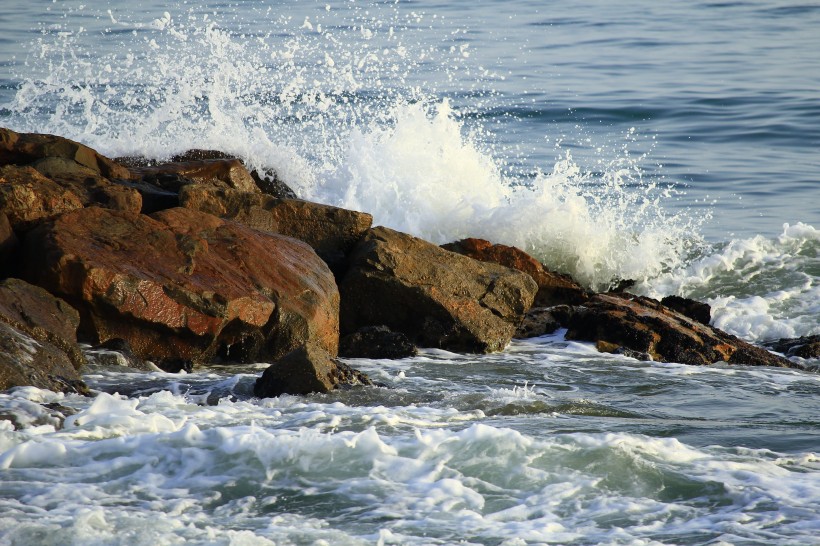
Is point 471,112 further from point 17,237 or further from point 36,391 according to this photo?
point 36,391

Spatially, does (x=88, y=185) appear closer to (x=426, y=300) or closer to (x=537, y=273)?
(x=426, y=300)

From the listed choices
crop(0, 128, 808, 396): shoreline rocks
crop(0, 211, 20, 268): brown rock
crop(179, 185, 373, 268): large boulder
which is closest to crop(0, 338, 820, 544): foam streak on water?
crop(0, 128, 808, 396): shoreline rocks

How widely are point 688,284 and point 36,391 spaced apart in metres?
7.09

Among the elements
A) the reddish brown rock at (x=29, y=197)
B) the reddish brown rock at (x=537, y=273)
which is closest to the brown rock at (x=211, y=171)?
the reddish brown rock at (x=29, y=197)

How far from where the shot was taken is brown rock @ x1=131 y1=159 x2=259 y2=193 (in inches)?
333

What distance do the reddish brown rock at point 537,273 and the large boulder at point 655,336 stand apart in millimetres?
377

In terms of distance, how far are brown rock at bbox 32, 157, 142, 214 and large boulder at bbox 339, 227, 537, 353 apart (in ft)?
5.00

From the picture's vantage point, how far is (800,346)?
26.6ft

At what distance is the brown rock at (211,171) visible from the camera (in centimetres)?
847

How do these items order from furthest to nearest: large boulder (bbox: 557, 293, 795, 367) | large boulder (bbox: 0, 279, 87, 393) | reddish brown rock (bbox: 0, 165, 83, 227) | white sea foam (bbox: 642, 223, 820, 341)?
white sea foam (bbox: 642, 223, 820, 341) → large boulder (bbox: 557, 293, 795, 367) → reddish brown rock (bbox: 0, 165, 83, 227) → large boulder (bbox: 0, 279, 87, 393)

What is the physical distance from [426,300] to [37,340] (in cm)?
270

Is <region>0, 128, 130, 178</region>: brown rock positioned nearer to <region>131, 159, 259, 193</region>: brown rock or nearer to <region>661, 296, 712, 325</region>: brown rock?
<region>131, 159, 259, 193</region>: brown rock

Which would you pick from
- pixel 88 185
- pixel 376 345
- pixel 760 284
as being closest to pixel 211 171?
pixel 88 185

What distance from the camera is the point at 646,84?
19.3 m
